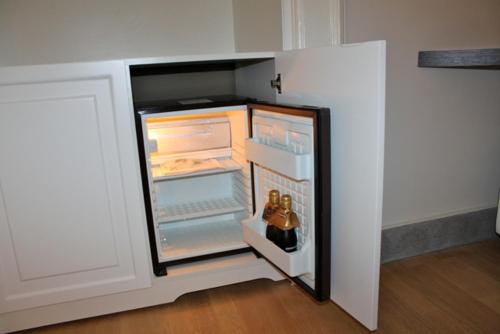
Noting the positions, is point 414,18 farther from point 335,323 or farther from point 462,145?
point 335,323

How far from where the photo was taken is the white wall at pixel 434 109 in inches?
57.0

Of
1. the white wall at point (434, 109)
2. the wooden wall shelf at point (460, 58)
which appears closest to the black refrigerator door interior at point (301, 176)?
the white wall at point (434, 109)

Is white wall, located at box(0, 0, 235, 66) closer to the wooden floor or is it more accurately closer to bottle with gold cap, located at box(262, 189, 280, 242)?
bottle with gold cap, located at box(262, 189, 280, 242)

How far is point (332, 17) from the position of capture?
1331mm

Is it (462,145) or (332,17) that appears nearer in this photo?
(332,17)

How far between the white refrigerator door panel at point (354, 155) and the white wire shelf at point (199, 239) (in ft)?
1.71

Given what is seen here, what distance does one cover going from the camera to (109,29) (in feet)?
5.52

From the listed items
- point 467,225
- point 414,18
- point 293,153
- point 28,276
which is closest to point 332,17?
point 414,18

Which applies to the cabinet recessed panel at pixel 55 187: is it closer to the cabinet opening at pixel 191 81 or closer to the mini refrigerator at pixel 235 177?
the mini refrigerator at pixel 235 177

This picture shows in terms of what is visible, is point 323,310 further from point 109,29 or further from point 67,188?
point 109,29

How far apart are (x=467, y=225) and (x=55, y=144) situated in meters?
1.66

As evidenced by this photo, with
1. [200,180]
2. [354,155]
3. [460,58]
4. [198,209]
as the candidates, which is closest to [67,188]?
[198,209]

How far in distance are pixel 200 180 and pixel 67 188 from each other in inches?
28.6

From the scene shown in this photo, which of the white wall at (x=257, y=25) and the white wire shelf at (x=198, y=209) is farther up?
the white wall at (x=257, y=25)
